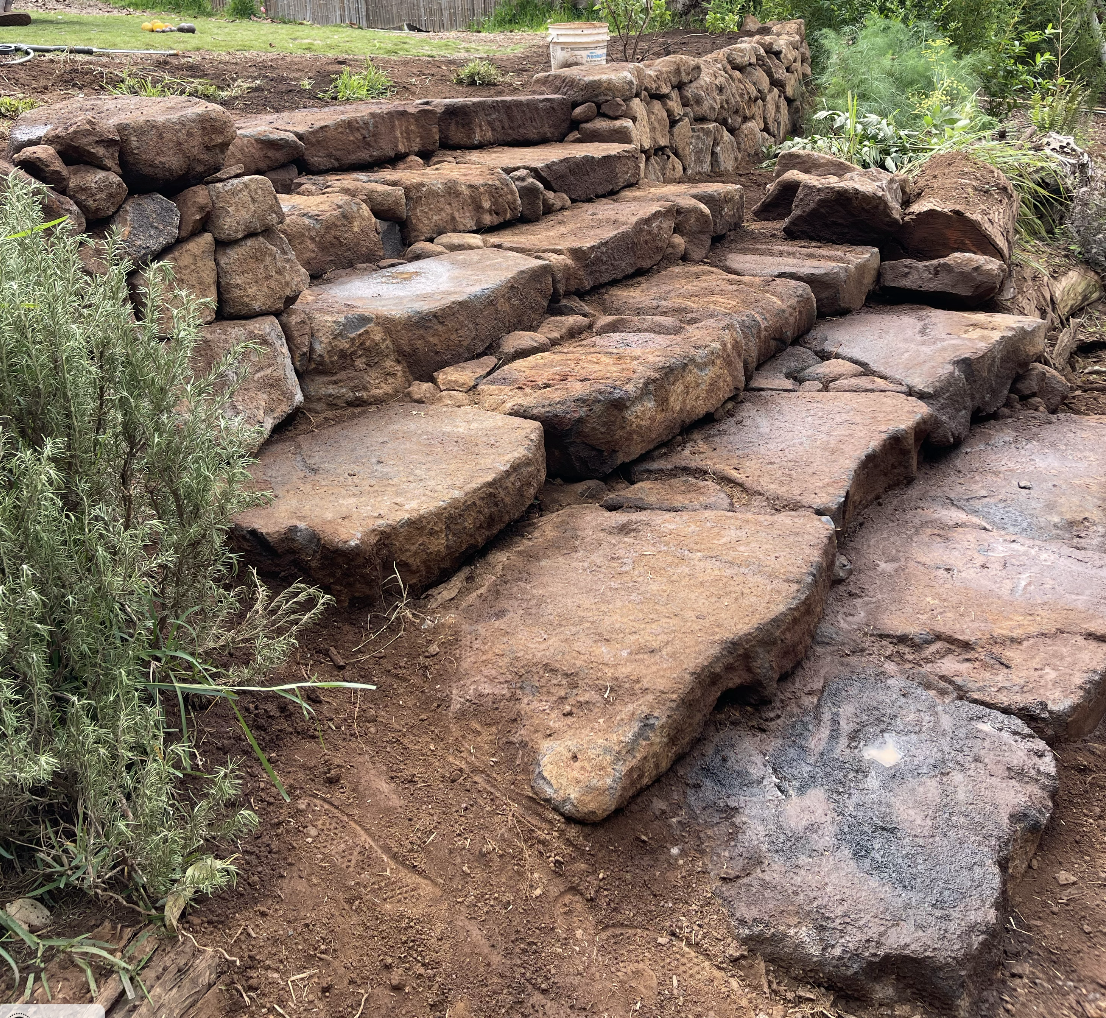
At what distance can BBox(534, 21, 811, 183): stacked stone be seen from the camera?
5781 millimetres

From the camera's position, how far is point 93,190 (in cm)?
263

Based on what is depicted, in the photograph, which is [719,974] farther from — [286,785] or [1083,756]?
[1083,756]

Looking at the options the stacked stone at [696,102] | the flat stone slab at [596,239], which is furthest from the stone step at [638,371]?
the stacked stone at [696,102]

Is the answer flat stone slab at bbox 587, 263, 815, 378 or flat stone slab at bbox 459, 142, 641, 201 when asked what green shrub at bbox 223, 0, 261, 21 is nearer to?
flat stone slab at bbox 459, 142, 641, 201

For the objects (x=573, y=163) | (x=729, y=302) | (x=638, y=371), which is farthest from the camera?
(x=573, y=163)

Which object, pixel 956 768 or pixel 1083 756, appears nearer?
pixel 956 768

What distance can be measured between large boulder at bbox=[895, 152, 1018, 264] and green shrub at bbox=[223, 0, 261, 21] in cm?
770

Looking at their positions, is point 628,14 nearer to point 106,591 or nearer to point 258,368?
point 258,368

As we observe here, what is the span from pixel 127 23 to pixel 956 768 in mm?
8520

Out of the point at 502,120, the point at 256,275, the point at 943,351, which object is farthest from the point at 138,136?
the point at 943,351

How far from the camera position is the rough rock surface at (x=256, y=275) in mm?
3062

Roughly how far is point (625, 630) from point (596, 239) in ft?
7.75

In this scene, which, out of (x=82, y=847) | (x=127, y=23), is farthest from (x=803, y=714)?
(x=127, y=23)

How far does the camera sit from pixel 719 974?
1947mm
